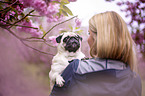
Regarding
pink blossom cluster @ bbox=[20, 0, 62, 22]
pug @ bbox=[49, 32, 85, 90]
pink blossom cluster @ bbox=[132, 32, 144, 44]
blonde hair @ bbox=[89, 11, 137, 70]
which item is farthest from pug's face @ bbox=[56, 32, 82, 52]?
pink blossom cluster @ bbox=[132, 32, 144, 44]

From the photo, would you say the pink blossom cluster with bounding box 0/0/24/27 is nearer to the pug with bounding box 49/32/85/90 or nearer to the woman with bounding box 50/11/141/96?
the pug with bounding box 49/32/85/90

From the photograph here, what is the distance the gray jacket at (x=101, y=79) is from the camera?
0.66 meters

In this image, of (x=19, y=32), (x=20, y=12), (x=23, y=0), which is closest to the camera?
(x=23, y=0)

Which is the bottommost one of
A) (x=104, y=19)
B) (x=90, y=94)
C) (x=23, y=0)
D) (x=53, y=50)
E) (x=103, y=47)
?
(x=90, y=94)

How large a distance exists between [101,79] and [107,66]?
67 millimetres

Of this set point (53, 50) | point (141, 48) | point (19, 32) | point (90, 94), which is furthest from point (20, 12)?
point (141, 48)

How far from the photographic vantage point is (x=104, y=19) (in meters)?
0.70

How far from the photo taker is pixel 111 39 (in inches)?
26.1

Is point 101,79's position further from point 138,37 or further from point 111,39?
point 138,37

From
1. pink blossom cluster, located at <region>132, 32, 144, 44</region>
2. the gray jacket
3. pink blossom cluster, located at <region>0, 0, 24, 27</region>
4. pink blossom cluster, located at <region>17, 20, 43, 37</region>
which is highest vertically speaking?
pink blossom cluster, located at <region>0, 0, 24, 27</region>

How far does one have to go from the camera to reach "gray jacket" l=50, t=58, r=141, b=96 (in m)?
0.66

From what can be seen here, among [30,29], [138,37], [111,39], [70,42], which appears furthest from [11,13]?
[138,37]

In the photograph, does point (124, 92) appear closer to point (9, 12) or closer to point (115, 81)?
point (115, 81)

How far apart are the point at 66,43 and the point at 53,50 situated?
1.13 ft
